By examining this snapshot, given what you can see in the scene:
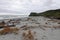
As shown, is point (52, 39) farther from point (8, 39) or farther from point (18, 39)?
point (8, 39)

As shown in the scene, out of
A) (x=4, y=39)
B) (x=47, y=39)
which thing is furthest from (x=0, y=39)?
(x=47, y=39)

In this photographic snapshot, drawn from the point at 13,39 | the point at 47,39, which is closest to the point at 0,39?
the point at 13,39

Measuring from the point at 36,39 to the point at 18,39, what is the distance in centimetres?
155

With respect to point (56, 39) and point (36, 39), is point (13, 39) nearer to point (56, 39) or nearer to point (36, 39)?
point (36, 39)

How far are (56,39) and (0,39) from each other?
477 centimetres

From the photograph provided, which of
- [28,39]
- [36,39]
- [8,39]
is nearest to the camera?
[28,39]

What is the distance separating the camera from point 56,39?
41.7ft

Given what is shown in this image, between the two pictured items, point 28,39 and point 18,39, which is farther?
point 18,39

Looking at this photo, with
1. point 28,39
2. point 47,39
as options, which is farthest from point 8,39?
point 47,39

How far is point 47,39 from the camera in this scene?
13.0 meters

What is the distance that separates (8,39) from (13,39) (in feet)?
1.63

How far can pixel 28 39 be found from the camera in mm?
12070

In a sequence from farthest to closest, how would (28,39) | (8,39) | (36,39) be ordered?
(8,39) → (36,39) → (28,39)

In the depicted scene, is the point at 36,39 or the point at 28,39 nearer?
the point at 28,39
